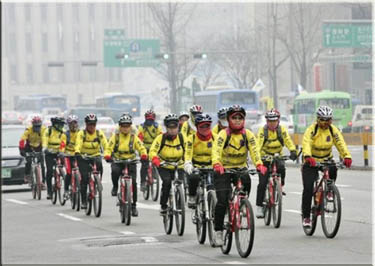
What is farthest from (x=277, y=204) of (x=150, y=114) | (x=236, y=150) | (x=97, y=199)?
(x=150, y=114)

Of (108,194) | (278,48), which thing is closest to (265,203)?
(108,194)

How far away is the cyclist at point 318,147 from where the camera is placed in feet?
45.2

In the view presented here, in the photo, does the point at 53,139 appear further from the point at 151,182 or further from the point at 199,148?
the point at 199,148

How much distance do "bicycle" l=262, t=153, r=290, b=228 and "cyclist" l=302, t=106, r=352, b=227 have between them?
4.63ft

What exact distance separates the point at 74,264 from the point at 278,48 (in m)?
78.6

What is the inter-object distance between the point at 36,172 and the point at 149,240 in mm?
10044

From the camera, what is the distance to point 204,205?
13.5 m

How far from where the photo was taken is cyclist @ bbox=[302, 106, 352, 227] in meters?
13.8

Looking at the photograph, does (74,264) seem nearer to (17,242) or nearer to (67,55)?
(17,242)

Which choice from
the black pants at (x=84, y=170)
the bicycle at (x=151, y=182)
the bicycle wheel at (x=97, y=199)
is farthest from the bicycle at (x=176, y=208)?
the bicycle at (x=151, y=182)

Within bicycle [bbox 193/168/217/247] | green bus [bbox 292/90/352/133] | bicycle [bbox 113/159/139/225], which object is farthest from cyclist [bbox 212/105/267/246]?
green bus [bbox 292/90/352/133]

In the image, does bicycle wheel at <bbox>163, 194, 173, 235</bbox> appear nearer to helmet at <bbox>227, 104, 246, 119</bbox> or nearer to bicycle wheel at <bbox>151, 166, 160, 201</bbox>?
helmet at <bbox>227, 104, 246, 119</bbox>

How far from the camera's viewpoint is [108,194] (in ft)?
82.4

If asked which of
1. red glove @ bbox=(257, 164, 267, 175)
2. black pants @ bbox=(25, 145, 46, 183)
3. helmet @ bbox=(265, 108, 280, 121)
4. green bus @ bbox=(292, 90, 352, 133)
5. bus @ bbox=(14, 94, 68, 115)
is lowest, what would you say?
black pants @ bbox=(25, 145, 46, 183)
